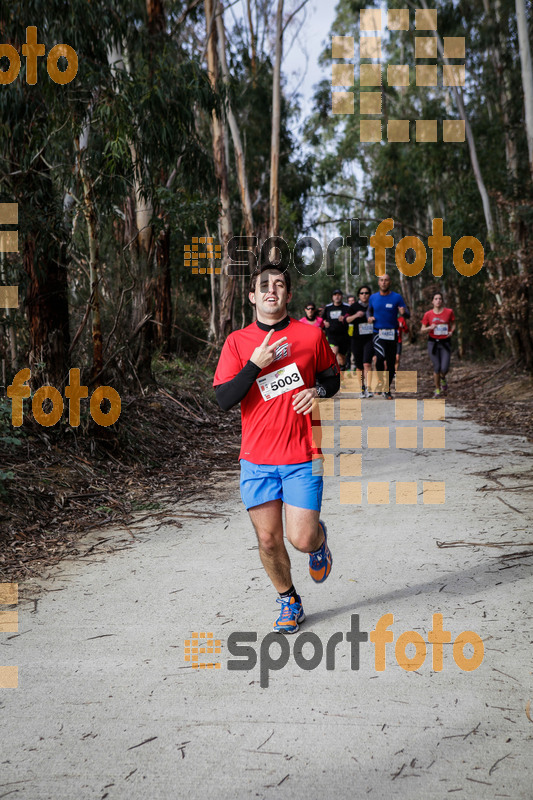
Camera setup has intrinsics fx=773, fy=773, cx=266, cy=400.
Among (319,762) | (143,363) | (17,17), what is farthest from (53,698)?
(143,363)

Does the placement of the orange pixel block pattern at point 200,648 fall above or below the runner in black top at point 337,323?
below

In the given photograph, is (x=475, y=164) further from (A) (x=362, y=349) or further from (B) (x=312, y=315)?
(A) (x=362, y=349)

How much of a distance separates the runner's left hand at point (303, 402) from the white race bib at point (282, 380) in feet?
0.25

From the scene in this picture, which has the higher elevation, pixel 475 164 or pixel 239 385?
pixel 475 164

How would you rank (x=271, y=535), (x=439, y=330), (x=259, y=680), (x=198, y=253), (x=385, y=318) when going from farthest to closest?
(x=198, y=253)
(x=385, y=318)
(x=439, y=330)
(x=271, y=535)
(x=259, y=680)

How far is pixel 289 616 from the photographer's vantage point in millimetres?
3844

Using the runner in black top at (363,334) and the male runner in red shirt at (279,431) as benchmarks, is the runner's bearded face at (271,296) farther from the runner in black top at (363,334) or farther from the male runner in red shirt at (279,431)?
the runner in black top at (363,334)

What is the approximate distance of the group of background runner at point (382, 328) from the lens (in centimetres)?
1341

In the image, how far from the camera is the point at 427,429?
423 inches

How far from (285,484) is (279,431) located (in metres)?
0.27

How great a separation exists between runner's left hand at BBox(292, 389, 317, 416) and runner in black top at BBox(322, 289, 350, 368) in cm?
1171

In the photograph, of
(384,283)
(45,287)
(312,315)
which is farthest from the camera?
(312,315)

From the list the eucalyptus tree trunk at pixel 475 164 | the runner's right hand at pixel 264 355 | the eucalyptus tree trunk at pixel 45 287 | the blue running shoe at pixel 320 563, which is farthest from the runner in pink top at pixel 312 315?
the runner's right hand at pixel 264 355

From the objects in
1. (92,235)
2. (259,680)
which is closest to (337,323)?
(92,235)
